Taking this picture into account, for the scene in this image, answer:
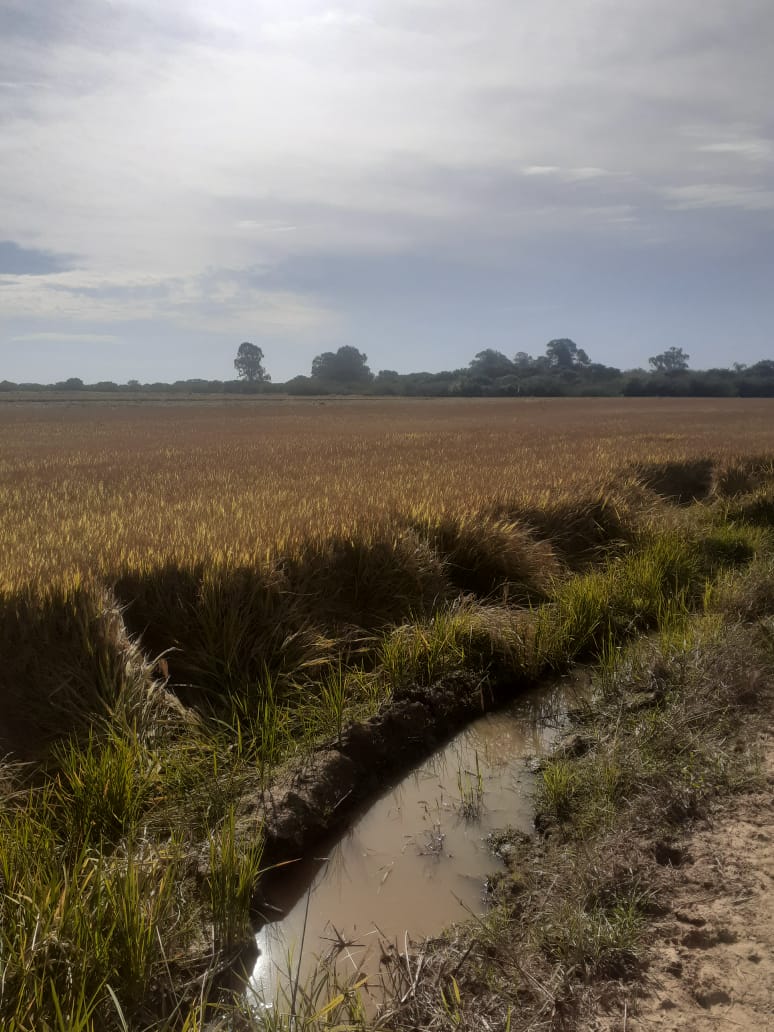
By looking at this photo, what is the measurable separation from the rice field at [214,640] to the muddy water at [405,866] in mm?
243

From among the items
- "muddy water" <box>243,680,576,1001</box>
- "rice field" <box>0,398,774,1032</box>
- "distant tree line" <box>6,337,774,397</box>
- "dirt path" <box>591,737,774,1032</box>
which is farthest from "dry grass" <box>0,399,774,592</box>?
"distant tree line" <box>6,337,774,397</box>

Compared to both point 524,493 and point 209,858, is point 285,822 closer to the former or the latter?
point 209,858

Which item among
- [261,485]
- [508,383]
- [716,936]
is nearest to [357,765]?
[716,936]

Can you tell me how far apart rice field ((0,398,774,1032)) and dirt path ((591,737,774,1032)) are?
133 cm

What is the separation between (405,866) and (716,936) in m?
1.15

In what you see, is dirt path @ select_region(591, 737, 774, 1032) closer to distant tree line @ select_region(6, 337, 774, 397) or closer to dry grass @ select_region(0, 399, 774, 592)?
dry grass @ select_region(0, 399, 774, 592)

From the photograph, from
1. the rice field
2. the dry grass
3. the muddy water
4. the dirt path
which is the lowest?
the muddy water

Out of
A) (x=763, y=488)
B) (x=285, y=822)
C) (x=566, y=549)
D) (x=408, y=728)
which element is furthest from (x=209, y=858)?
(x=763, y=488)

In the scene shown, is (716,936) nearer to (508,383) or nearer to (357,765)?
(357,765)

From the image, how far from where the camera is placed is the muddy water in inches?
97.1

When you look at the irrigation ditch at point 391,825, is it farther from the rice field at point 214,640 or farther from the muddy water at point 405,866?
the rice field at point 214,640

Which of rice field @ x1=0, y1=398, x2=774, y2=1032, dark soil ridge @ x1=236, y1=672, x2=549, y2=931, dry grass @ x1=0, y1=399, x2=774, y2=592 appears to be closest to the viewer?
rice field @ x1=0, y1=398, x2=774, y2=1032

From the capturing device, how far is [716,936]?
2297 millimetres

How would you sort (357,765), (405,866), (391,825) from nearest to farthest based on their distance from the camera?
(405,866)
(391,825)
(357,765)
